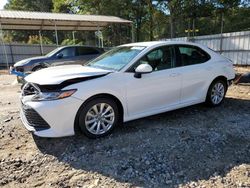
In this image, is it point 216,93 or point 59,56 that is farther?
point 59,56

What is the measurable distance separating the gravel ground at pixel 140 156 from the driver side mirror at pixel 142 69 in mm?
999

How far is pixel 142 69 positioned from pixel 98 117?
3.58 ft

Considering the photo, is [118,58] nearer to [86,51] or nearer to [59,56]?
[59,56]

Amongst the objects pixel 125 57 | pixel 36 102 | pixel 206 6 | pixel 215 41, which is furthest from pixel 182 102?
pixel 206 6

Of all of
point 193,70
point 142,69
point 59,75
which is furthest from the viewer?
point 193,70

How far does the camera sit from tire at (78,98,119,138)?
393cm

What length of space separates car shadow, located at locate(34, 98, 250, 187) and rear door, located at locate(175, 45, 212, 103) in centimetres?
51

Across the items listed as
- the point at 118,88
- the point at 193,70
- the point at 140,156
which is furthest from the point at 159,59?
the point at 140,156

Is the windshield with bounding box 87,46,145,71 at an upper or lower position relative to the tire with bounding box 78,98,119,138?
upper

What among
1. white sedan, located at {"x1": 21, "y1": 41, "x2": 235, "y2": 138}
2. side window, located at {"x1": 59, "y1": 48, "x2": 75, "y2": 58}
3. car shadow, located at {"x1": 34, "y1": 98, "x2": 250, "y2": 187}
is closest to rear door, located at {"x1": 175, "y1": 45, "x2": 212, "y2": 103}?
white sedan, located at {"x1": 21, "y1": 41, "x2": 235, "y2": 138}

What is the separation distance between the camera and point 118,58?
4.76 metres

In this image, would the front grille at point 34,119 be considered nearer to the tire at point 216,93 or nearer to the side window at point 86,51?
the tire at point 216,93

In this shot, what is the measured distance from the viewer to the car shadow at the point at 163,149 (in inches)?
125

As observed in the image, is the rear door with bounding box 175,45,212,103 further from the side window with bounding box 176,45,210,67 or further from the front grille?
the front grille
